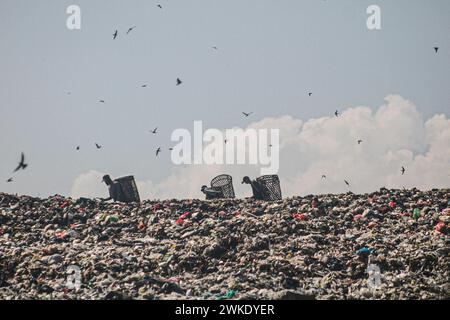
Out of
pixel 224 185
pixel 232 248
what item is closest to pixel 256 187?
pixel 224 185

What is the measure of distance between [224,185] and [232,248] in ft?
15.9

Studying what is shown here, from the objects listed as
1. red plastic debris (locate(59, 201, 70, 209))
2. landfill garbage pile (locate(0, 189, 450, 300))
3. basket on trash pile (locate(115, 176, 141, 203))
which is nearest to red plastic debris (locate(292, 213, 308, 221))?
landfill garbage pile (locate(0, 189, 450, 300))

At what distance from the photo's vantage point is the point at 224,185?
58.5ft

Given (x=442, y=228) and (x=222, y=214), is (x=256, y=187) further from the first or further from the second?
(x=442, y=228)

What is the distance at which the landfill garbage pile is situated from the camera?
11.3 metres

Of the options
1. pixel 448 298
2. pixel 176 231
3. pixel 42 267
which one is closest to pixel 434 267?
pixel 448 298

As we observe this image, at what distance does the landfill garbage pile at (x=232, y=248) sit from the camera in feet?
37.1

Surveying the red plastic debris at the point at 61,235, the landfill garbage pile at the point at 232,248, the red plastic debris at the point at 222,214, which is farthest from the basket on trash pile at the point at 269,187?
the red plastic debris at the point at 61,235

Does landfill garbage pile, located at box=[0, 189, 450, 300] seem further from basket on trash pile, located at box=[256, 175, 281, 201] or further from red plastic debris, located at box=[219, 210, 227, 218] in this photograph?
basket on trash pile, located at box=[256, 175, 281, 201]

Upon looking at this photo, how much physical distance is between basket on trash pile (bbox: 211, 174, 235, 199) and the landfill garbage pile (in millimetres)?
1227

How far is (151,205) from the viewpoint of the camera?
649 inches
